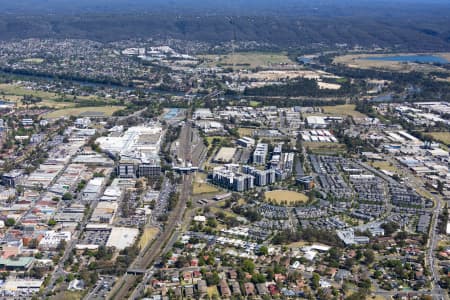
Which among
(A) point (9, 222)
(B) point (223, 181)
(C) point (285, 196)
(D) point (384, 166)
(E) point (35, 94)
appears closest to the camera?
(A) point (9, 222)

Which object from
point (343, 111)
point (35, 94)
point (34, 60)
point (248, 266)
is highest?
point (248, 266)

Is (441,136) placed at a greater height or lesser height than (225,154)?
lesser

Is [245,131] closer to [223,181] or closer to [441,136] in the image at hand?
[223,181]

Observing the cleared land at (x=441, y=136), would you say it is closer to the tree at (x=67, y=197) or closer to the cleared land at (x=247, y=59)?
the tree at (x=67, y=197)

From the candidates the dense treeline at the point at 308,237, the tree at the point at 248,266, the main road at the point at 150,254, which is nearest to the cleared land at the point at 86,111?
the main road at the point at 150,254

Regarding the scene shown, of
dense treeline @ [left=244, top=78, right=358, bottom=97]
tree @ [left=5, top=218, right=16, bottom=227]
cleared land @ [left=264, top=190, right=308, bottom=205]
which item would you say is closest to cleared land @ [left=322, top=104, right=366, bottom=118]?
dense treeline @ [left=244, top=78, right=358, bottom=97]

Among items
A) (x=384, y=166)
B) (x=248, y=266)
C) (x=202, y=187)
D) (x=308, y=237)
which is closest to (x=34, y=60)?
(x=202, y=187)

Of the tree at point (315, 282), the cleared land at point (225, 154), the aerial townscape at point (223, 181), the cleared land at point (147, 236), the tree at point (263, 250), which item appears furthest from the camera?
the cleared land at point (225, 154)

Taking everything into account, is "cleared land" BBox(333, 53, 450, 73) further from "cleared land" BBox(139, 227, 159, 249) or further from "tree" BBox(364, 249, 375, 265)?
"cleared land" BBox(139, 227, 159, 249)
